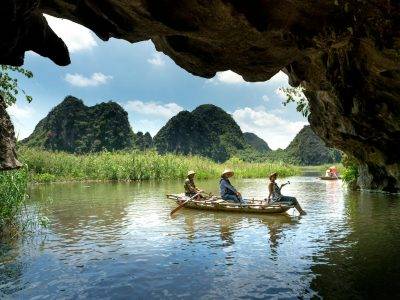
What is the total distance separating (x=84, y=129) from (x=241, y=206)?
229ft

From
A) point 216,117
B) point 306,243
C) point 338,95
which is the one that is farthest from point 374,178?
point 216,117

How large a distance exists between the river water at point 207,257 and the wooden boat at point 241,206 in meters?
0.24

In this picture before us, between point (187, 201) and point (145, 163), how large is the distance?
1782 cm

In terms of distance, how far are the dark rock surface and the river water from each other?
3.69 m

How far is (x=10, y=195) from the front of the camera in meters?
9.83

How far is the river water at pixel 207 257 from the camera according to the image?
6488 mm

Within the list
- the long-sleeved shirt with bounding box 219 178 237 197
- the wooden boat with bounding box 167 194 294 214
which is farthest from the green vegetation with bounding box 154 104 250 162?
the long-sleeved shirt with bounding box 219 178 237 197

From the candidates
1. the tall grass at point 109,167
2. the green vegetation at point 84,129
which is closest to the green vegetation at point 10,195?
the tall grass at point 109,167

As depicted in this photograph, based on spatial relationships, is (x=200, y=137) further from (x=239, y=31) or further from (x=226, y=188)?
(x=239, y=31)

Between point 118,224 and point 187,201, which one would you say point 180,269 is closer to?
point 118,224

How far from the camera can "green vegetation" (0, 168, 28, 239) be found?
31.9ft

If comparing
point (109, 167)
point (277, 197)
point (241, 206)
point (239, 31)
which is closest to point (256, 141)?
point (109, 167)

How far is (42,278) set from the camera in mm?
7121

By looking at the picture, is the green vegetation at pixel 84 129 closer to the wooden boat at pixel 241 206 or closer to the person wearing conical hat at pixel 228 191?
the wooden boat at pixel 241 206
